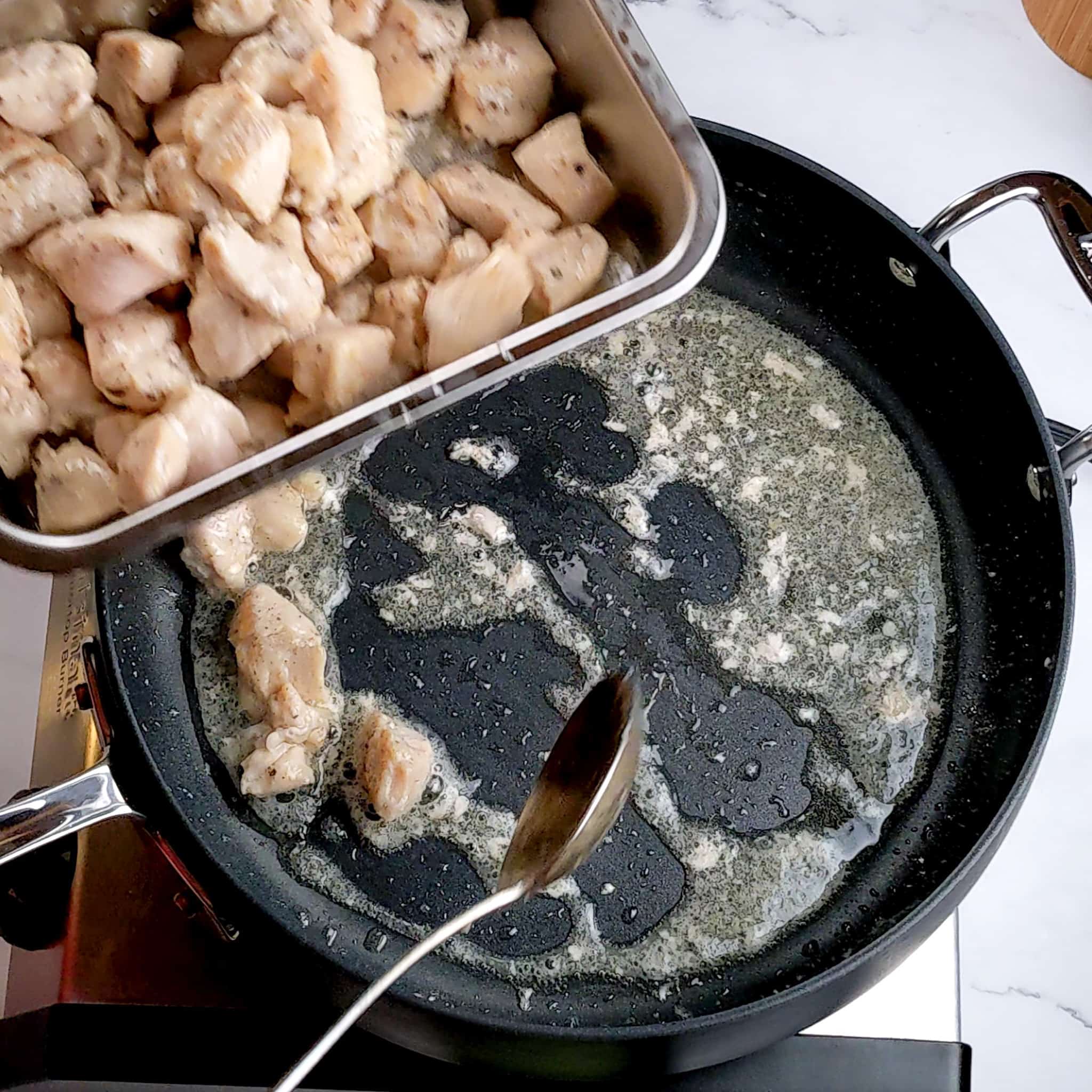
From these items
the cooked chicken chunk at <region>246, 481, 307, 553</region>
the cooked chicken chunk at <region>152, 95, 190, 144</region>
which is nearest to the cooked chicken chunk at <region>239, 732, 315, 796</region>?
the cooked chicken chunk at <region>246, 481, 307, 553</region>

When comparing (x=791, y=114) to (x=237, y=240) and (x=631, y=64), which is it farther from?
(x=237, y=240)

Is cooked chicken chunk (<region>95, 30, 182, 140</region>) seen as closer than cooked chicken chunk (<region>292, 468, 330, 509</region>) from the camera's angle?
Yes

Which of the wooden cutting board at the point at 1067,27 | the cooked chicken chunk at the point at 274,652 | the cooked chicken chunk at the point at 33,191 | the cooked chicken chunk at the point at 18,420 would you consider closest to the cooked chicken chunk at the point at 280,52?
the cooked chicken chunk at the point at 33,191

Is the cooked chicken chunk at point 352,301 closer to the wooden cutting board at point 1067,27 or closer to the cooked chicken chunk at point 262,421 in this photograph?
the cooked chicken chunk at point 262,421

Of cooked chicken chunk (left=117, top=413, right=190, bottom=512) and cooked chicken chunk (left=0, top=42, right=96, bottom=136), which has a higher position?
cooked chicken chunk (left=0, top=42, right=96, bottom=136)

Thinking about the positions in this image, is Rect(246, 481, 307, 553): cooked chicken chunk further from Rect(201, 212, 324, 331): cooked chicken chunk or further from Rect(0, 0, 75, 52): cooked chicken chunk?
Rect(0, 0, 75, 52): cooked chicken chunk

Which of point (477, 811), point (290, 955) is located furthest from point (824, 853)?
point (290, 955)
